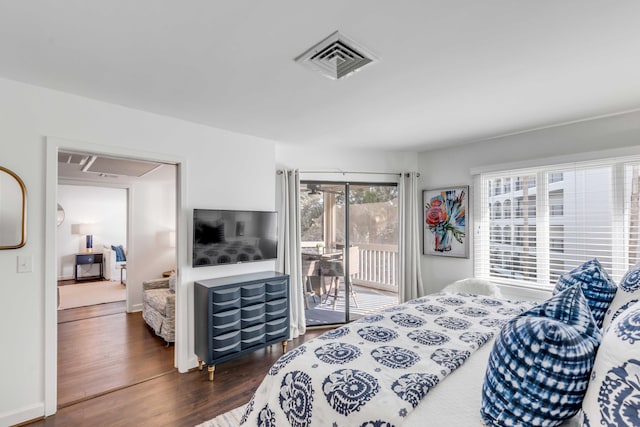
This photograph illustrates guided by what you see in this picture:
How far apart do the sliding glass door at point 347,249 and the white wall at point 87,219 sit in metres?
5.79

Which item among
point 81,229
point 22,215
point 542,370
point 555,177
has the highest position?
point 555,177

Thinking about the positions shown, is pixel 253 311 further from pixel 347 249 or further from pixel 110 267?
pixel 110 267

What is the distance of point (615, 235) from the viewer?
2.92 m

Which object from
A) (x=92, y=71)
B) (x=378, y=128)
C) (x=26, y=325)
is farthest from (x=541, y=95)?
(x=26, y=325)

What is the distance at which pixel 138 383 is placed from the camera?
2816 millimetres

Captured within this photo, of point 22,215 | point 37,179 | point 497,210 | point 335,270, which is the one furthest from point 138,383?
point 497,210

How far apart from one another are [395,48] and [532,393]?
1.72 meters

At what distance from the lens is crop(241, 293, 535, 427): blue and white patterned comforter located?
4.09 ft

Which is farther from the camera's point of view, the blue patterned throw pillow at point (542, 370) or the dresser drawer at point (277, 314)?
the dresser drawer at point (277, 314)

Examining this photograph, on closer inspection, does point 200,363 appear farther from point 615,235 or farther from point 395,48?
point 615,235

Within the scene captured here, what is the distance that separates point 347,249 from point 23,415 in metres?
3.46

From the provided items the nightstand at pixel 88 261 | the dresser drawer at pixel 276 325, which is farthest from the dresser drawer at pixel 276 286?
the nightstand at pixel 88 261

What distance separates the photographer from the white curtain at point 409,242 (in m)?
4.39

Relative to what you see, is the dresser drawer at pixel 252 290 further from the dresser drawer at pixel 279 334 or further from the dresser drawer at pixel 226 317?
the dresser drawer at pixel 279 334
